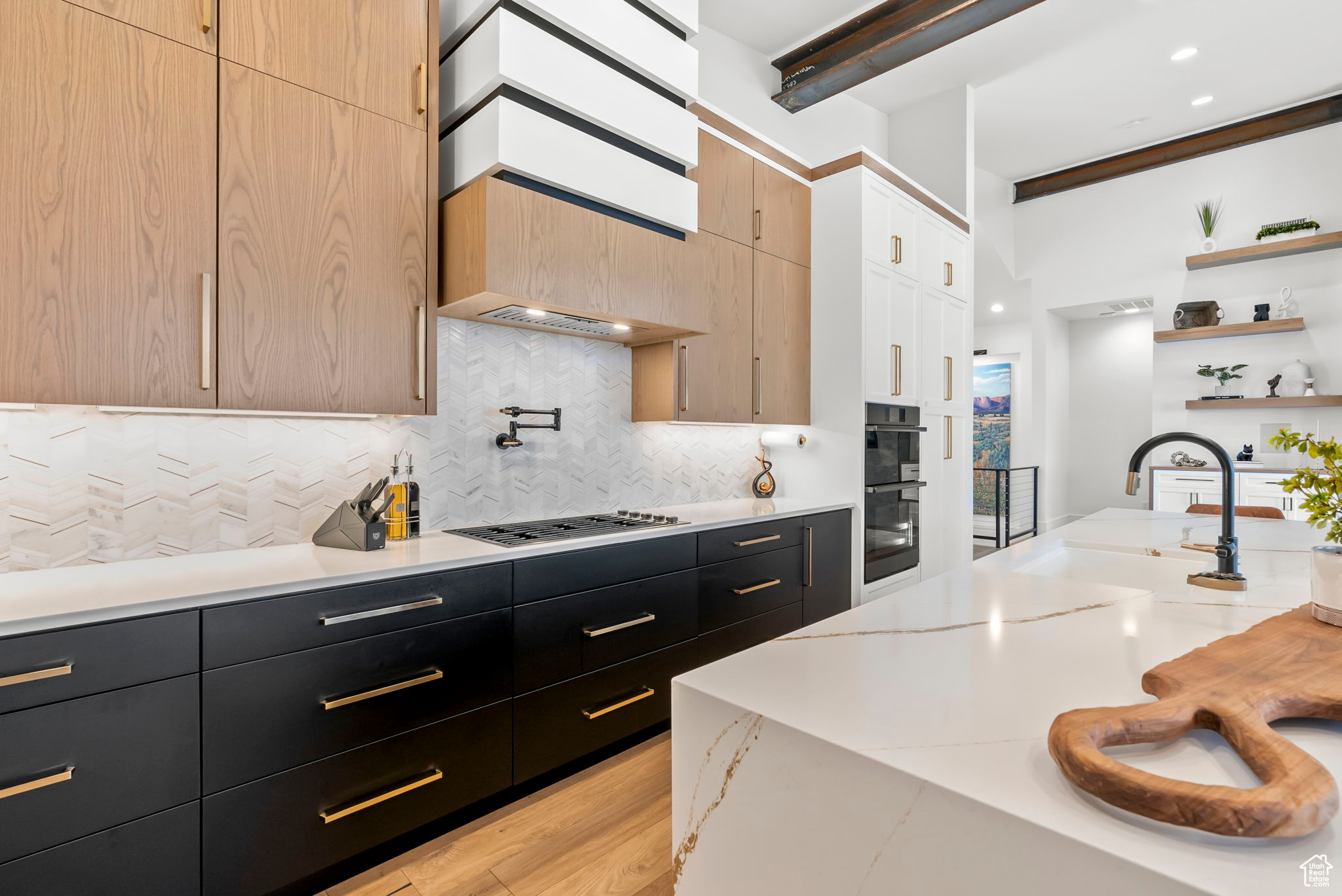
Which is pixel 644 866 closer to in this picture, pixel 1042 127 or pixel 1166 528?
pixel 1166 528

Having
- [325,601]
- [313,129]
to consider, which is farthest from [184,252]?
[325,601]

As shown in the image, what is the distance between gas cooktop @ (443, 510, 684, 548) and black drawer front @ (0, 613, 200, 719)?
811 millimetres

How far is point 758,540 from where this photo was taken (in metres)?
2.77

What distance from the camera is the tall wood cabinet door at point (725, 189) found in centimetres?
289

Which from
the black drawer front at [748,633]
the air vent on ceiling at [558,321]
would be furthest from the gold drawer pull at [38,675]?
the black drawer front at [748,633]

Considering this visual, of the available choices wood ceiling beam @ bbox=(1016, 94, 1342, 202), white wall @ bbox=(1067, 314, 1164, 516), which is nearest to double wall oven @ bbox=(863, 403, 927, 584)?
wood ceiling beam @ bbox=(1016, 94, 1342, 202)

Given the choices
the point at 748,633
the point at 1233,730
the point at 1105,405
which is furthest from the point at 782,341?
the point at 1105,405

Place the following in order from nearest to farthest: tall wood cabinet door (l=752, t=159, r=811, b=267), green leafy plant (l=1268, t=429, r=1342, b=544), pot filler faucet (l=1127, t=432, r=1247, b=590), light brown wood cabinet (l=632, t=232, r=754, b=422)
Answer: green leafy plant (l=1268, t=429, r=1342, b=544) → pot filler faucet (l=1127, t=432, r=1247, b=590) → light brown wood cabinet (l=632, t=232, r=754, b=422) → tall wood cabinet door (l=752, t=159, r=811, b=267)

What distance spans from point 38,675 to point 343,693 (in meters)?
0.57

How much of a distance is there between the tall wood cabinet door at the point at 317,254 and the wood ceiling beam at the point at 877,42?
8.48ft

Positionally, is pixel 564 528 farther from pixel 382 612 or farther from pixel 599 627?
pixel 382 612

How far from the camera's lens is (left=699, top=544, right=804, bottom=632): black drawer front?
2.55 m

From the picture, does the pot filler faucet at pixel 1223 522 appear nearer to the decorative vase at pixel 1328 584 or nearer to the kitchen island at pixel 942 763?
the kitchen island at pixel 942 763

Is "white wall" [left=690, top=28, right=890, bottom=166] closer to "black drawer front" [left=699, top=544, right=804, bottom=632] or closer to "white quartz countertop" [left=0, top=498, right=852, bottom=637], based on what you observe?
"black drawer front" [left=699, top=544, right=804, bottom=632]
